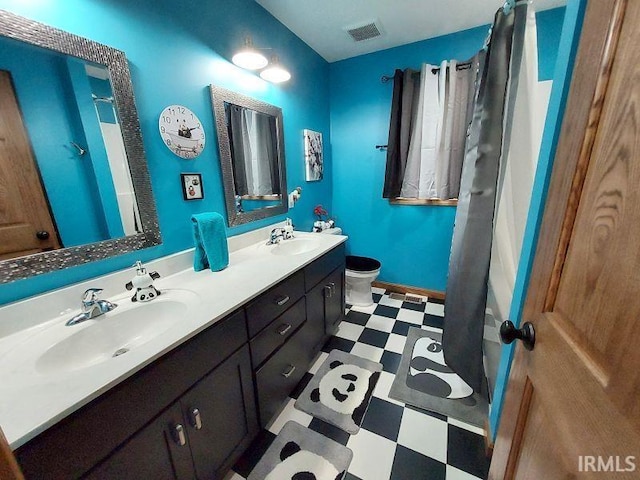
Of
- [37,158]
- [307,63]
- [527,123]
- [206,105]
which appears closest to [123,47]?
[206,105]

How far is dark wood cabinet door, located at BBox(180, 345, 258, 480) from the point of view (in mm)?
824

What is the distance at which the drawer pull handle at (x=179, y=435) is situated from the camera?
0.76 meters

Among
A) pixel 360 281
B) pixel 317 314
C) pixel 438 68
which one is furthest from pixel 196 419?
pixel 438 68

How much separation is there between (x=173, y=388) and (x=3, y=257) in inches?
27.0

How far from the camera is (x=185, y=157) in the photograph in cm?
125

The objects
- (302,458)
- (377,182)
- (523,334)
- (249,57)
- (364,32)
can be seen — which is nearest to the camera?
(523,334)

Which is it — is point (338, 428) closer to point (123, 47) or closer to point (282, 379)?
point (282, 379)

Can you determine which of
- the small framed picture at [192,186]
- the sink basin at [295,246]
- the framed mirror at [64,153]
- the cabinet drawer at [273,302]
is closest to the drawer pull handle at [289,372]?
the cabinet drawer at [273,302]

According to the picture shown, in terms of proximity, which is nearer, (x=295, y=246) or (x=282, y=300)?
(x=282, y=300)

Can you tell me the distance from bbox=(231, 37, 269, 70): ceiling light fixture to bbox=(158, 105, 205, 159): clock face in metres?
0.45

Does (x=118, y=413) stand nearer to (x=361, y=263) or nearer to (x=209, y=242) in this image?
(x=209, y=242)

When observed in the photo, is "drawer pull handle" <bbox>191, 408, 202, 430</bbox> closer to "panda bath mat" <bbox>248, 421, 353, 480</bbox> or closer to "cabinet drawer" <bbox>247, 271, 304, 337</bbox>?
"cabinet drawer" <bbox>247, 271, 304, 337</bbox>

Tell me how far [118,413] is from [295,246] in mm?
1297

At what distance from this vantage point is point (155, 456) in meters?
0.71
